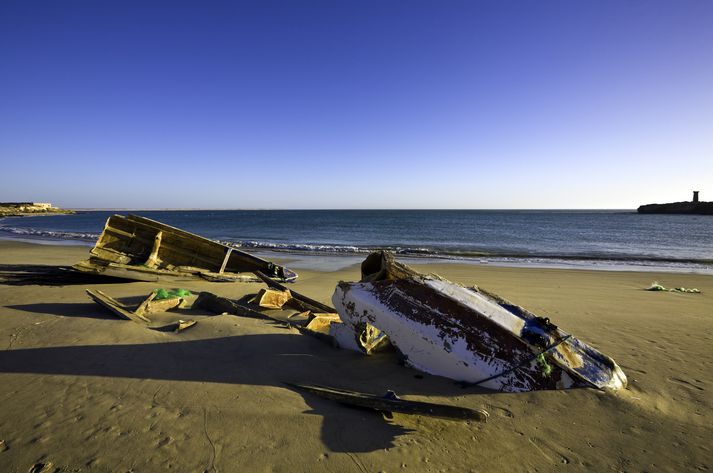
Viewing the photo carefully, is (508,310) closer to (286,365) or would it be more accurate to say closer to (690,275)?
(286,365)

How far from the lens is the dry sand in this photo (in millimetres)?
2627

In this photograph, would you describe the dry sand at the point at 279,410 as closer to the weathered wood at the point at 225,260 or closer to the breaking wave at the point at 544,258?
the weathered wood at the point at 225,260

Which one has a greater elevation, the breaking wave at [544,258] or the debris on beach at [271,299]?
the debris on beach at [271,299]

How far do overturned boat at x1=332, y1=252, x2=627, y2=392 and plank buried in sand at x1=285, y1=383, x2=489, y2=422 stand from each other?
718 mm

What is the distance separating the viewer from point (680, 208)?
9675cm

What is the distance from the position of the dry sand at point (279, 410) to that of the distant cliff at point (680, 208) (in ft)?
380

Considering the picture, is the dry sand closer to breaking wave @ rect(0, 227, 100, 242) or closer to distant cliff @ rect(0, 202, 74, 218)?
breaking wave @ rect(0, 227, 100, 242)

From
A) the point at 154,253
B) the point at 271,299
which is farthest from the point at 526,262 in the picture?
the point at 154,253

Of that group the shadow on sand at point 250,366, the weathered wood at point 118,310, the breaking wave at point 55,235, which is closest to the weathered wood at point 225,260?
the weathered wood at point 118,310

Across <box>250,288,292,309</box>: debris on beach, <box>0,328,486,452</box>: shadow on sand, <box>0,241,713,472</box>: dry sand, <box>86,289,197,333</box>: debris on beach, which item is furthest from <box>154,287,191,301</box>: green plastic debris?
<box>0,328,486,452</box>: shadow on sand

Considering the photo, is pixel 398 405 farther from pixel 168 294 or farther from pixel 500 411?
pixel 168 294

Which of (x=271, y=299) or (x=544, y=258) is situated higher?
(x=271, y=299)

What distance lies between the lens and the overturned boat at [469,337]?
3643 millimetres

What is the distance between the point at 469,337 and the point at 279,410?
A: 1972 mm
